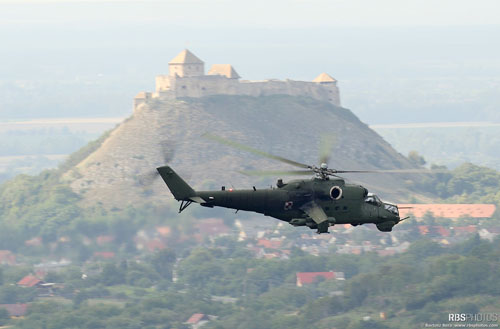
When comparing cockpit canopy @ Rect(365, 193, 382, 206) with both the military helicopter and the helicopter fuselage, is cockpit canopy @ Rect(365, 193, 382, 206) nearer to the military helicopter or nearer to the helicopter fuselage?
the military helicopter

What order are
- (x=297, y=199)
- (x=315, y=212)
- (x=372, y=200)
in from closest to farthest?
(x=315, y=212) < (x=297, y=199) < (x=372, y=200)

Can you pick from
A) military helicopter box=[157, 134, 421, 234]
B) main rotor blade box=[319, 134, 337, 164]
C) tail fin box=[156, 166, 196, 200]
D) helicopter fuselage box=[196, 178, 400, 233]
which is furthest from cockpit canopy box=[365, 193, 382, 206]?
tail fin box=[156, 166, 196, 200]

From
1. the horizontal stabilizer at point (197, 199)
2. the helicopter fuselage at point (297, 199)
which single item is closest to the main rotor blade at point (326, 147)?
the helicopter fuselage at point (297, 199)

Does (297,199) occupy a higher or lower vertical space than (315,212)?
higher

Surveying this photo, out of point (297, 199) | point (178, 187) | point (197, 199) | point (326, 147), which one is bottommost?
point (197, 199)

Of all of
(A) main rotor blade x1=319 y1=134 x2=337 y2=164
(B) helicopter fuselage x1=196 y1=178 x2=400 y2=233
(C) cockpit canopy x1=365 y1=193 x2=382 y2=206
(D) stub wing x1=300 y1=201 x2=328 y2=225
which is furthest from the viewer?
(C) cockpit canopy x1=365 y1=193 x2=382 y2=206

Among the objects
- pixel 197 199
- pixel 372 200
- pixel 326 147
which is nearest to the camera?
pixel 197 199

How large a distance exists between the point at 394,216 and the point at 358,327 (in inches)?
5069

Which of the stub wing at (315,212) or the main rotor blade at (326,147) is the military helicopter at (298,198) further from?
the main rotor blade at (326,147)

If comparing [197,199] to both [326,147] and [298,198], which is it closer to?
[298,198]

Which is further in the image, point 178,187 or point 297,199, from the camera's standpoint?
point 297,199

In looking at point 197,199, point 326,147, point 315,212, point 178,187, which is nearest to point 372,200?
point 315,212

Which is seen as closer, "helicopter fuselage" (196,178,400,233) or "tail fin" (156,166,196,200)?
"tail fin" (156,166,196,200)

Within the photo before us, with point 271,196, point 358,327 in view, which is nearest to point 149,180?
point 271,196
